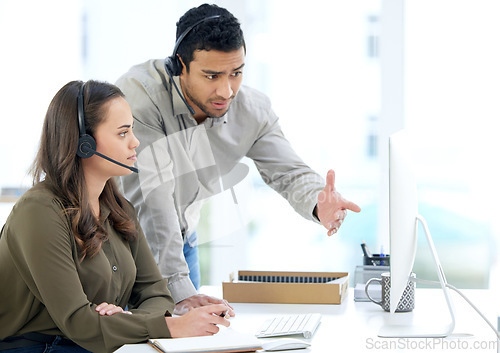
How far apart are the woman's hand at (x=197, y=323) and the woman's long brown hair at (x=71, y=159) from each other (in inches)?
12.2

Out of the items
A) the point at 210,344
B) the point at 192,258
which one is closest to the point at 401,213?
the point at 210,344

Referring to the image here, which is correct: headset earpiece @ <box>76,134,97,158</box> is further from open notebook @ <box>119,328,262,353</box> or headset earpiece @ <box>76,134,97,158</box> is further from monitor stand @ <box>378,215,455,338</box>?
monitor stand @ <box>378,215,455,338</box>

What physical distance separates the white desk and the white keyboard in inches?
1.0

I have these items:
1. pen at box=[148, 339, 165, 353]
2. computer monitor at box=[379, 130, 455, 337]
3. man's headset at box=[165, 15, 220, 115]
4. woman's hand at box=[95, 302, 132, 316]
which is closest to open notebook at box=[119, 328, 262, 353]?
pen at box=[148, 339, 165, 353]

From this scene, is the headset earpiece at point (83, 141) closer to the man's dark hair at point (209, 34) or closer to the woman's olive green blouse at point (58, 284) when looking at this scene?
the woman's olive green blouse at point (58, 284)

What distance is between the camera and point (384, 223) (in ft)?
10.5

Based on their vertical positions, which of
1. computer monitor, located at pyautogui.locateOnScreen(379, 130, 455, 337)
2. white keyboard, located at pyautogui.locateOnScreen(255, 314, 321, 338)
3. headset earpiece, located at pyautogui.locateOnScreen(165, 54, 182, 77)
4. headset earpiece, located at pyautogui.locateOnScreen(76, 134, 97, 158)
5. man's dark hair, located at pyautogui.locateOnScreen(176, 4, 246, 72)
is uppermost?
man's dark hair, located at pyautogui.locateOnScreen(176, 4, 246, 72)

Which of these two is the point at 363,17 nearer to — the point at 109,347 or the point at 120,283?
the point at 120,283

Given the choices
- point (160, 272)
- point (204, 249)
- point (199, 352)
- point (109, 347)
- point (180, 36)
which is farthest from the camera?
point (204, 249)

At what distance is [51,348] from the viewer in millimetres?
1369

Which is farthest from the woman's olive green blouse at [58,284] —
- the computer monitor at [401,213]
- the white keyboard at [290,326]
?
the computer monitor at [401,213]

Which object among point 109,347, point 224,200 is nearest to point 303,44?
point 224,200

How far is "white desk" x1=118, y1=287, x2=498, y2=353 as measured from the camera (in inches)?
49.6

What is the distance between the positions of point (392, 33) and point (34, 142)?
2175 millimetres
